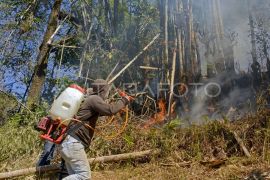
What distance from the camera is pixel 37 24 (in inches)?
551

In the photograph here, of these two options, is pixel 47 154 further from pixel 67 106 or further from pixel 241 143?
pixel 241 143

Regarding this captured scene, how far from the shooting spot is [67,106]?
17.1 feet

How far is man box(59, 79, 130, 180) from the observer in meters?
5.06

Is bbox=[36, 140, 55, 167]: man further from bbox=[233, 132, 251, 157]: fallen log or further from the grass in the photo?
bbox=[233, 132, 251, 157]: fallen log

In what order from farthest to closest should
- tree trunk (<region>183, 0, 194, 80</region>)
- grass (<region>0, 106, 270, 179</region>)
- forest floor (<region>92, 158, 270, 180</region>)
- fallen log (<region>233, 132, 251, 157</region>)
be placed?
1. tree trunk (<region>183, 0, 194, 80</region>)
2. fallen log (<region>233, 132, 251, 157</region>)
3. grass (<region>0, 106, 270, 179</region>)
4. forest floor (<region>92, 158, 270, 180</region>)

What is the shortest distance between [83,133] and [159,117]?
4428mm

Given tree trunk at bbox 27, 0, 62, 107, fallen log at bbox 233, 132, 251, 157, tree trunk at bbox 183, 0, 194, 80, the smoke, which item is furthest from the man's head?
tree trunk at bbox 27, 0, 62, 107

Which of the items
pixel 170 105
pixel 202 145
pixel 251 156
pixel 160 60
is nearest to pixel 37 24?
pixel 160 60

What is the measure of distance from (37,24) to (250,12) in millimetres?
7240

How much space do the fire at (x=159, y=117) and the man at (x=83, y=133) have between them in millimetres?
3166

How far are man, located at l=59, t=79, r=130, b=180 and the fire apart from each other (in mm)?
3166

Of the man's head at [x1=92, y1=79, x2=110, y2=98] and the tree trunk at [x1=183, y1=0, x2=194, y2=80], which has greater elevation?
the tree trunk at [x1=183, y1=0, x2=194, y2=80]

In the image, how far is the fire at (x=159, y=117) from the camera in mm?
8703

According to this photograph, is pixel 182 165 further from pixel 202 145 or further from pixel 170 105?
pixel 170 105
